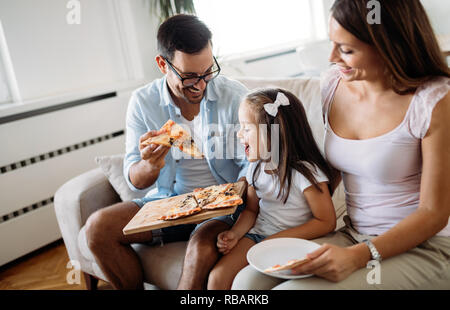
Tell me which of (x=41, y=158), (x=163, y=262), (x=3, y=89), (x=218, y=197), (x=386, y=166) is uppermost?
(x=3, y=89)

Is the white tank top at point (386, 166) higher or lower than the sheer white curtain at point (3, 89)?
lower

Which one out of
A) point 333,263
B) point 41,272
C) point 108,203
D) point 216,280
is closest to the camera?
point 333,263

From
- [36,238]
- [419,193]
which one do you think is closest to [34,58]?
[36,238]

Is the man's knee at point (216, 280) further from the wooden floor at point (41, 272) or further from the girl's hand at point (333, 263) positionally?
the wooden floor at point (41, 272)

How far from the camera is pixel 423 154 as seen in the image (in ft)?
3.87

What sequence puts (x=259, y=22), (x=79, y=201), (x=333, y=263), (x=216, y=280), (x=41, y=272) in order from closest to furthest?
1. (x=333, y=263)
2. (x=216, y=280)
3. (x=79, y=201)
4. (x=41, y=272)
5. (x=259, y=22)

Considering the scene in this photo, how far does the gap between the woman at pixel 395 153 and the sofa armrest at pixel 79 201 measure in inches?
41.6

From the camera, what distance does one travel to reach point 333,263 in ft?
3.72

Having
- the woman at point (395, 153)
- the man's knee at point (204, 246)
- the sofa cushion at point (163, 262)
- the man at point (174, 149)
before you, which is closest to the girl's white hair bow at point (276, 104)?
the woman at point (395, 153)

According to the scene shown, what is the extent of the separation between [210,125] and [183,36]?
388mm

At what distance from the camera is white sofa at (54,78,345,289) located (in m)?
1.79

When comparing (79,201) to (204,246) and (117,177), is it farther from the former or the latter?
(204,246)

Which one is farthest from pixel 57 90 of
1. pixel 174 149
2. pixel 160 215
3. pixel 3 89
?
pixel 160 215

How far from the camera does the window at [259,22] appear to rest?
4535 millimetres
